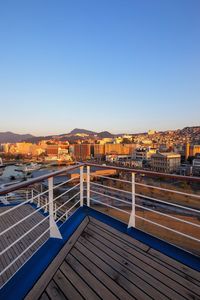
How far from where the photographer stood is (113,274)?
4.57 feet

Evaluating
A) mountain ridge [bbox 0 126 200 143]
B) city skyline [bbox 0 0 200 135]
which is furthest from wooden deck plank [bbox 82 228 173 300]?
mountain ridge [bbox 0 126 200 143]

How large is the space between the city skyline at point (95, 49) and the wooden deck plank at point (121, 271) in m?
7.80

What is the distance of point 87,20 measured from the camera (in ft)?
27.3

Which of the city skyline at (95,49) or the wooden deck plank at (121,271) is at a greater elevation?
the city skyline at (95,49)

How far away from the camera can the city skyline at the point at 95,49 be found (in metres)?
7.54

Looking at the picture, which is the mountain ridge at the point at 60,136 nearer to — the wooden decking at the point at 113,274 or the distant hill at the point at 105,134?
the distant hill at the point at 105,134

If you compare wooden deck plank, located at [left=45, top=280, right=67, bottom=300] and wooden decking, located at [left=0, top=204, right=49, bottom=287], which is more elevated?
wooden deck plank, located at [left=45, top=280, right=67, bottom=300]

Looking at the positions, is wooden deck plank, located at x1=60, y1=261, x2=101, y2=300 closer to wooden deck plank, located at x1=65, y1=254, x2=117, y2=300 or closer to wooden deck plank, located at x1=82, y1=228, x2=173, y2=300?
wooden deck plank, located at x1=65, y1=254, x2=117, y2=300

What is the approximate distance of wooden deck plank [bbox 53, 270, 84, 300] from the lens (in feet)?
A: 3.84

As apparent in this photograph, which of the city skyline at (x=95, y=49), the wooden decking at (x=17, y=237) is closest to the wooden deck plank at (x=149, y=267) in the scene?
the wooden decking at (x=17, y=237)

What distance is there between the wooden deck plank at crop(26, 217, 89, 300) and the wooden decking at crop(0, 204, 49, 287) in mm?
607

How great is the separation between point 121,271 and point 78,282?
0.32 m

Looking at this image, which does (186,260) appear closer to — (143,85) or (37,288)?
(37,288)

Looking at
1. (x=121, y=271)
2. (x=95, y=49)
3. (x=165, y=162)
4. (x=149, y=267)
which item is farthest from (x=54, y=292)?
(x=165, y=162)
